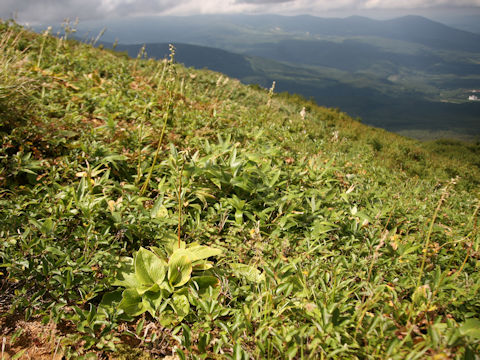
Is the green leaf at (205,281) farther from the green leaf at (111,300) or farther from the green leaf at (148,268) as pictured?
the green leaf at (111,300)

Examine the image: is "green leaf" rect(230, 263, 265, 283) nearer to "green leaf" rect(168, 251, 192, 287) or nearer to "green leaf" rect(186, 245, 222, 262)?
"green leaf" rect(186, 245, 222, 262)

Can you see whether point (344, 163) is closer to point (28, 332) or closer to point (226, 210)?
point (226, 210)

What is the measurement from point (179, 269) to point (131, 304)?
40cm

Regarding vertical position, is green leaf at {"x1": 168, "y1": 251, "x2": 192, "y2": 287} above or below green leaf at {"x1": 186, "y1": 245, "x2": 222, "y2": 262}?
below

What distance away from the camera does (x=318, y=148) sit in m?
5.66

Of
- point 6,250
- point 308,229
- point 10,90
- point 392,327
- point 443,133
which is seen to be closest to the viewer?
point 392,327

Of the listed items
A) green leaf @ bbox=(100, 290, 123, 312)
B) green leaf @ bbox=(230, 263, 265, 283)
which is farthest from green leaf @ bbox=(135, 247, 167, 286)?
green leaf @ bbox=(230, 263, 265, 283)

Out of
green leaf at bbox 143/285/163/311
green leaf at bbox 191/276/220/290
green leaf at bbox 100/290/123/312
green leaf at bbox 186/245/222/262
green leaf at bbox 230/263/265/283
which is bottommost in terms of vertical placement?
green leaf at bbox 100/290/123/312

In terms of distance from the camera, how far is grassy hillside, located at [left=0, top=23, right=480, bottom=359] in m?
1.70

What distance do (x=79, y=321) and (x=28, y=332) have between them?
310 millimetres

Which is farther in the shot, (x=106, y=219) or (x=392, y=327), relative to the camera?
(x=106, y=219)

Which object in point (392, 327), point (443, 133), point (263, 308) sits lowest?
point (443, 133)

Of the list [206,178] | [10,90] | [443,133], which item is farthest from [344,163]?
[443,133]

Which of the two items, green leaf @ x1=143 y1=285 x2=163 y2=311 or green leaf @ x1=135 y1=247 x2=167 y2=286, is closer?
green leaf @ x1=143 y1=285 x2=163 y2=311
